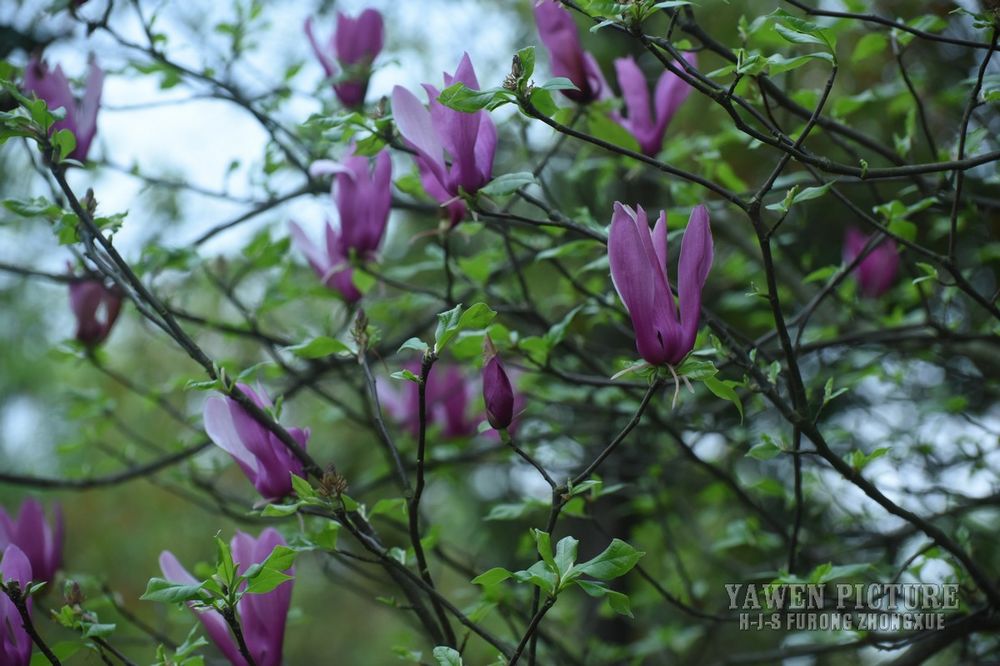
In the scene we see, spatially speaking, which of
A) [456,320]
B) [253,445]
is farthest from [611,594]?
[253,445]

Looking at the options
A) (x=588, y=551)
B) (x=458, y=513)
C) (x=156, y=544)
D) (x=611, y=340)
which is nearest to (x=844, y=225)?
(x=611, y=340)

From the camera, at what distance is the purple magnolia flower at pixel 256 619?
2.63 ft

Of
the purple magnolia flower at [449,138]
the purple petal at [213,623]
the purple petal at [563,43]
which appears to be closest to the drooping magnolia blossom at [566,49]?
the purple petal at [563,43]

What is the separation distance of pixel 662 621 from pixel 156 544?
5.50ft

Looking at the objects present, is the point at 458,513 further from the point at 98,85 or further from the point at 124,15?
the point at 98,85

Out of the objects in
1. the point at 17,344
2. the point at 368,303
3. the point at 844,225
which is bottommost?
the point at 368,303

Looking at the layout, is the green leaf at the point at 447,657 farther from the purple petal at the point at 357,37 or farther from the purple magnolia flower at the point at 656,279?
the purple petal at the point at 357,37

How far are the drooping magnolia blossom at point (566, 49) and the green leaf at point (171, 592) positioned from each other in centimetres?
64

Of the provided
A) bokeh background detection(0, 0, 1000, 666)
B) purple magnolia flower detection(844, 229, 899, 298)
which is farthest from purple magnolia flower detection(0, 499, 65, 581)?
purple magnolia flower detection(844, 229, 899, 298)

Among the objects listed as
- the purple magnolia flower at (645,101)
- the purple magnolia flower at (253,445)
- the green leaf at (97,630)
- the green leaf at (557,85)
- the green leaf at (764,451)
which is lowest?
the green leaf at (97,630)

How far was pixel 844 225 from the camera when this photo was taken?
2.27 m

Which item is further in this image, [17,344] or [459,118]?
[17,344]

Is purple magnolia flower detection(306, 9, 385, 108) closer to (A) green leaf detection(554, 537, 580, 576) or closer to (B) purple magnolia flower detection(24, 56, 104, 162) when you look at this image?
(B) purple magnolia flower detection(24, 56, 104, 162)

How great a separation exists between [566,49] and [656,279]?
0.44 meters
